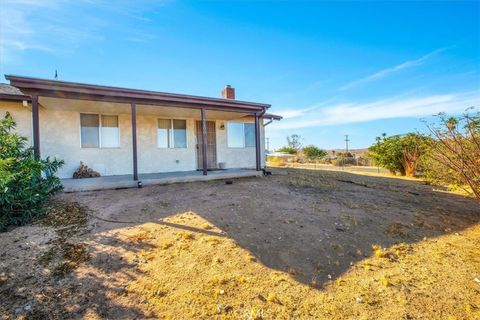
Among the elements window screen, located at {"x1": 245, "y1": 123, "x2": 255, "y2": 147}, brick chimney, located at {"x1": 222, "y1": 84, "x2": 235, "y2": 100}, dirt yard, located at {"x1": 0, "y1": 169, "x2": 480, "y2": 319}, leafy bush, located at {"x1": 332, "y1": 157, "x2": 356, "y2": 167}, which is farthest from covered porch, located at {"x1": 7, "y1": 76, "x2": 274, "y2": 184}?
leafy bush, located at {"x1": 332, "y1": 157, "x2": 356, "y2": 167}

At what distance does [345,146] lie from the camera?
32.5m

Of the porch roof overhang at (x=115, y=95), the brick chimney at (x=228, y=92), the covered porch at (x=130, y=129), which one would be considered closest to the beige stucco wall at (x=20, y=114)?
the covered porch at (x=130, y=129)

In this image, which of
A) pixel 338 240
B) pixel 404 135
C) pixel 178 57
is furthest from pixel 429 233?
pixel 178 57

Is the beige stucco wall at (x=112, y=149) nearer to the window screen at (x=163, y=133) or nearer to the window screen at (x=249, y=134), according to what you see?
the window screen at (x=163, y=133)

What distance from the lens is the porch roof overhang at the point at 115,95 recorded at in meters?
5.93

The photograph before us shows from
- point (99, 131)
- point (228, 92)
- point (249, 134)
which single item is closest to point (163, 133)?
point (99, 131)

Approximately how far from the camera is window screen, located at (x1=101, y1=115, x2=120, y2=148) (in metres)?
9.06

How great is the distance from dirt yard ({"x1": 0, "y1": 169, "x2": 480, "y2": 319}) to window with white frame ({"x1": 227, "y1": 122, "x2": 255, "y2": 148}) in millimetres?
6400

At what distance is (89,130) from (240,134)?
21.4 ft

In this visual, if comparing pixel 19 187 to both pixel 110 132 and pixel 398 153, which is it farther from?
pixel 398 153

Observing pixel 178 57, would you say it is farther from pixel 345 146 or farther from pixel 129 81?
pixel 345 146

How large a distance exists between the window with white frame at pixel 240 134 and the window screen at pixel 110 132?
16.2 ft

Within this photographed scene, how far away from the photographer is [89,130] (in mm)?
8859

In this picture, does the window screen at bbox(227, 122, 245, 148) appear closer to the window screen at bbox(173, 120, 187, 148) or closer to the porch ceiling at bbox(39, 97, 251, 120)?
the porch ceiling at bbox(39, 97, 251, 120)
